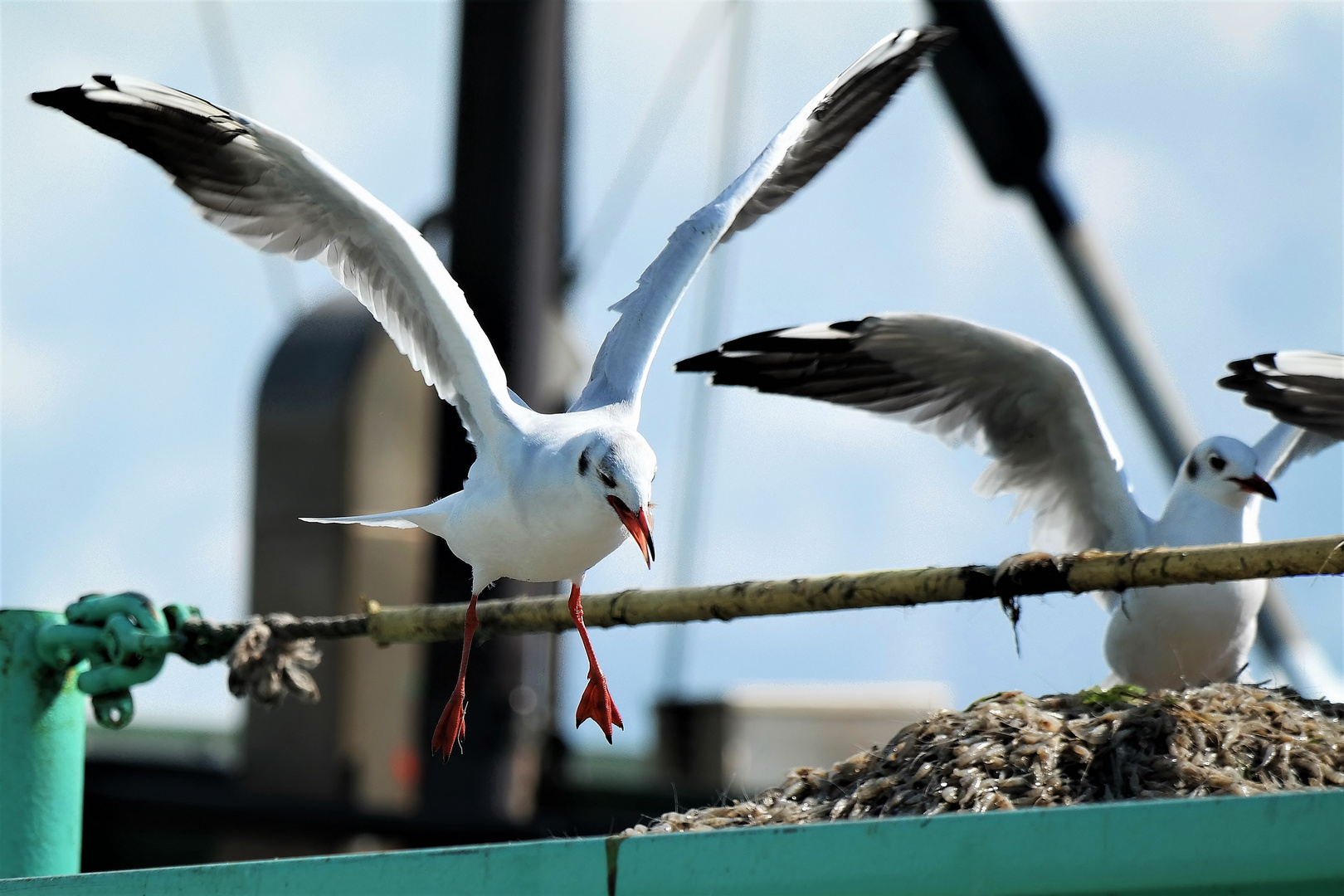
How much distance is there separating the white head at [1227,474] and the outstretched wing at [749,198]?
132cm

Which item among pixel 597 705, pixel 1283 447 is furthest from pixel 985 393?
pixel 597 705

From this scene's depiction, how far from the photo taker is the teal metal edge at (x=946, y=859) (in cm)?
188

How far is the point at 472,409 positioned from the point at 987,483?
1959 millimetres

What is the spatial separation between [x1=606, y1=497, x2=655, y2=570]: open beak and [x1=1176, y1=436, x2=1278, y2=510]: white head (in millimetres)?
2134

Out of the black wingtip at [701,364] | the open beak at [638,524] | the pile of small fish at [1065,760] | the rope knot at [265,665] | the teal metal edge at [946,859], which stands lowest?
the teal metal edge at [946,859]

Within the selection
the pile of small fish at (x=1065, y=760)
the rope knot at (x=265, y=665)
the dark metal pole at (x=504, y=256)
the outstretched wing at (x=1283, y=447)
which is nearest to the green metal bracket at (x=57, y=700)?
the rope knot at (x=265, y=665)

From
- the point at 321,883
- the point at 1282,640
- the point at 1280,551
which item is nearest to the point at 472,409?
the point at 321,883

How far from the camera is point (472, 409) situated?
3.29 m

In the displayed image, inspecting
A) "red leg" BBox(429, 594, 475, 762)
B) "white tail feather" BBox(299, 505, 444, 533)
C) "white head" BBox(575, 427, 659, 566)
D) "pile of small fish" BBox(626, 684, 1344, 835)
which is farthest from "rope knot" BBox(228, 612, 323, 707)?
"pile of small fish" BBox(626, 684, 1344, 835)

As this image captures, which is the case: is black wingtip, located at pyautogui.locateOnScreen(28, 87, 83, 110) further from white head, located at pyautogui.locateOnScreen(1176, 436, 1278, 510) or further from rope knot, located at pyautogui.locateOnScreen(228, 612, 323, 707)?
white head, located at pyautogui.locateOnScreen(1176, 436, 1278, 510)

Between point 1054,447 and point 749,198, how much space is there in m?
1.25

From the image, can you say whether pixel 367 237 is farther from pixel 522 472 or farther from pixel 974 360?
pixel 974 360

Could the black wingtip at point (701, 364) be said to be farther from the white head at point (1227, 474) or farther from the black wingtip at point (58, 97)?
the black wingtip at point (58, 97)

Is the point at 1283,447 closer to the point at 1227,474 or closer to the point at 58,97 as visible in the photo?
the point at 1227,474
